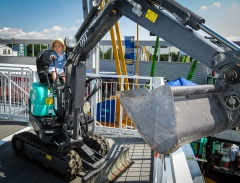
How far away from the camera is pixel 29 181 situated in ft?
11.4

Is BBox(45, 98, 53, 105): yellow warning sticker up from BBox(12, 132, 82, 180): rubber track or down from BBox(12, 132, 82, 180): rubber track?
up

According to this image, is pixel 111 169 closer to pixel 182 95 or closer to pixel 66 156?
pixel 66 156

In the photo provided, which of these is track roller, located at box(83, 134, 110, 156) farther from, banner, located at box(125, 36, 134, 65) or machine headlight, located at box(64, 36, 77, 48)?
banner, located at box(125, 36, 134, 65)

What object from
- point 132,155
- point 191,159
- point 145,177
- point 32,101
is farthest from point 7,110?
point 191,159

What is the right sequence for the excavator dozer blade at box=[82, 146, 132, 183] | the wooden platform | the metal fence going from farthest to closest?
1. the metal fence
2. the wooden platform
3. the excavator dozer blade at box=[82, 146, 132, 183]

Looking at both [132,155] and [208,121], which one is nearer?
[208,121]

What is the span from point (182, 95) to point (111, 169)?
2423 millimetres

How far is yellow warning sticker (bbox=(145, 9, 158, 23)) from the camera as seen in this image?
234cm

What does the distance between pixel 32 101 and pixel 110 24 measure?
2010mm

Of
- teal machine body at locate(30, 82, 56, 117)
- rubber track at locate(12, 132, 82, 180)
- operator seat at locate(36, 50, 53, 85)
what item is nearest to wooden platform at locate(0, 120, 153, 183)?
rubber track at locate(12, 132, 82, 180)

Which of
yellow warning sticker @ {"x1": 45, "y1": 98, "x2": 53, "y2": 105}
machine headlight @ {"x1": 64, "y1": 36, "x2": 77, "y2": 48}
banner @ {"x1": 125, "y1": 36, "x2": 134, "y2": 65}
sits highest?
banner @ {"x1": 125, "y1": 36, "x2": 134, "y2": 65}

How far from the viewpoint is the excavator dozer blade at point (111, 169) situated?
320 cm

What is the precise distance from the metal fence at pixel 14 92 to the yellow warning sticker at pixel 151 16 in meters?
4.37

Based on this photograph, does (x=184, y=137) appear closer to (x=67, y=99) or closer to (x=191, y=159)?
(x=191, y=159)
